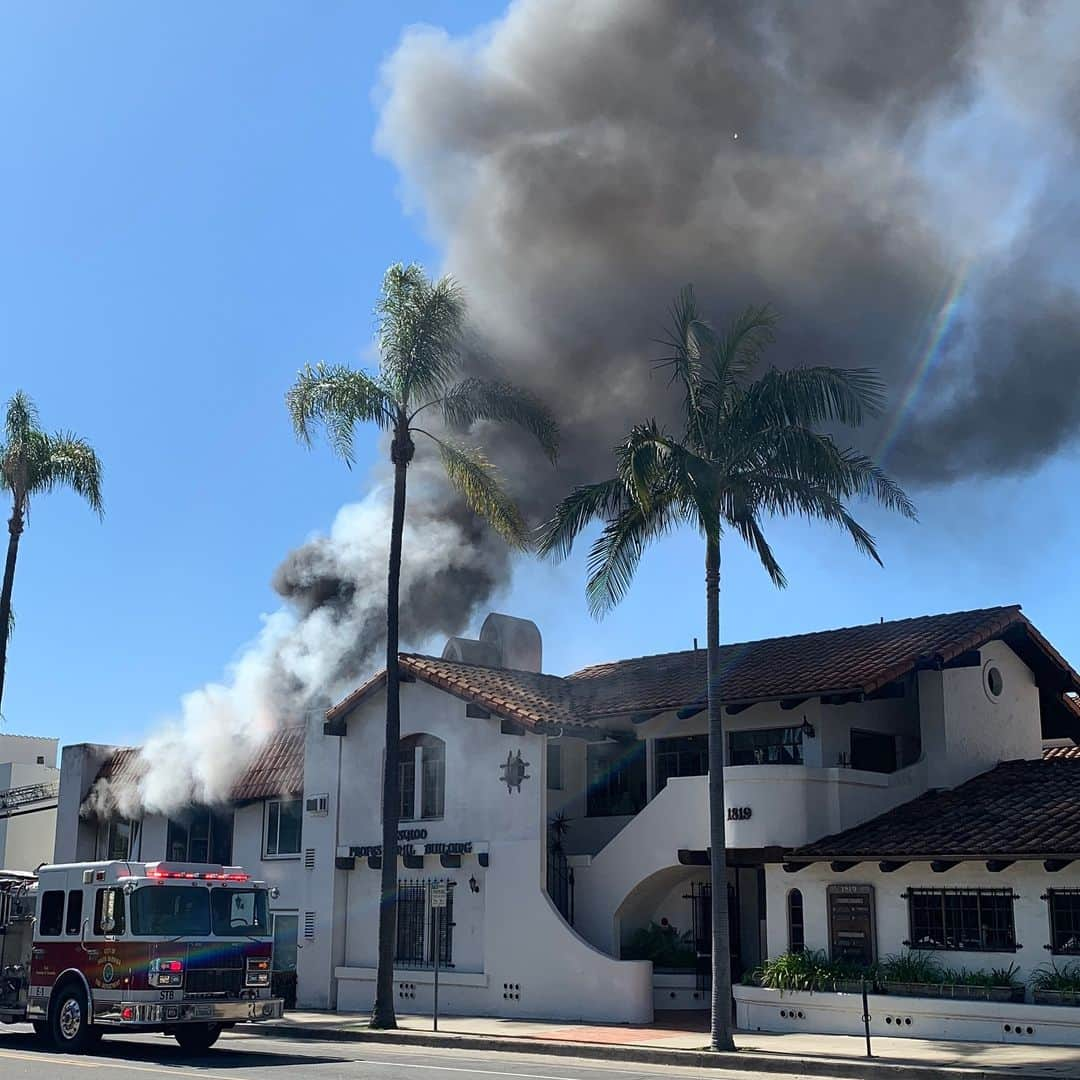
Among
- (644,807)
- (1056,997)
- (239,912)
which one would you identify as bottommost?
(1056,997)

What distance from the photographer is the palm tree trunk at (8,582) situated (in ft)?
100

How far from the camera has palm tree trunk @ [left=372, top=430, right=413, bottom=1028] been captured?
22781 millimetres

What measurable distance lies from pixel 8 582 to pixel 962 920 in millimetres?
20623

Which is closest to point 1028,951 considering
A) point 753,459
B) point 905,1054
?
point 905,1054

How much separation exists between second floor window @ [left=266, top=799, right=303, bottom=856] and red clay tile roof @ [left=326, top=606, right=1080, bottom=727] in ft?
11.4

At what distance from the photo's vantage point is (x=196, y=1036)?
19125mm

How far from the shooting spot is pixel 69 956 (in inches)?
734

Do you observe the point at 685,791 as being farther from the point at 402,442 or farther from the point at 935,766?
the point at 402,442

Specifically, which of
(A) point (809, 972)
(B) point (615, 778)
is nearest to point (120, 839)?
(B) point (615, 778)

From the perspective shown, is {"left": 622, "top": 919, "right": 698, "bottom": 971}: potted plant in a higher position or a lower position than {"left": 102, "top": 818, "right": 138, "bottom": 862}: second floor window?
lower

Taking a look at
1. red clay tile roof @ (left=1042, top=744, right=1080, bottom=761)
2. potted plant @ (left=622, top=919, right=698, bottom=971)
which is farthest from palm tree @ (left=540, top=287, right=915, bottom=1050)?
red clay tile roof @ (left=1042, top=744, right=1080, bottom=761)

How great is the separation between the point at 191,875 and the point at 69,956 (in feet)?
6.08

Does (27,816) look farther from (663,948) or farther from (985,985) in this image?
(985,985)

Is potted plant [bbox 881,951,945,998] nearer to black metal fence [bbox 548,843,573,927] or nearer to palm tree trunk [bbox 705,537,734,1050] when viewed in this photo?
palm tree trunk [bbox 705,537,734,1050]
